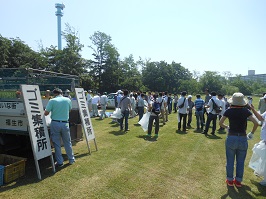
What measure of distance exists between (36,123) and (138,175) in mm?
2724

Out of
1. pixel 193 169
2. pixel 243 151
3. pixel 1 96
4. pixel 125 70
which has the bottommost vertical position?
pixel 193 169

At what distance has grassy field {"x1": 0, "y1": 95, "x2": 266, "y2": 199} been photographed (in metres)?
4.34

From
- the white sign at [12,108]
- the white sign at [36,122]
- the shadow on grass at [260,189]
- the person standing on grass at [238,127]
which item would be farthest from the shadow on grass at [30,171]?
the shadow on grass at [260,189]

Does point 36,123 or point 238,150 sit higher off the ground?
point 36,123

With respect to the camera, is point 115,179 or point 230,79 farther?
point 230,79

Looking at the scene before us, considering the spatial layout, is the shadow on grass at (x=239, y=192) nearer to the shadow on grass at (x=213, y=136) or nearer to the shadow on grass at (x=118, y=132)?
the shadow on grass at (x=213, y=136)

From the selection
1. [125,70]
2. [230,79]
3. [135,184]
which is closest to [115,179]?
[135,184]

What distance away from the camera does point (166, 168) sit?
5691 mm

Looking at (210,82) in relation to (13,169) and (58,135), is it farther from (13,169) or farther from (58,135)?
(13,169)

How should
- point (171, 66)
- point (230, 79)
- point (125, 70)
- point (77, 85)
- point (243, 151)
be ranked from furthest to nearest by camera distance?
1. point (230, 79)
2. point (171, 66)
3. point (125, 70)
4. point (77, 85)
5. point (243, 151)

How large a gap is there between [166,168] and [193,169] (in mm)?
706

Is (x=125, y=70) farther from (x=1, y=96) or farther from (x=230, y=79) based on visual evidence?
(x=230, y=79)

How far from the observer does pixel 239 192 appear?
4.46 metres

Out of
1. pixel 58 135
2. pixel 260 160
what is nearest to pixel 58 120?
pixel 58 135
